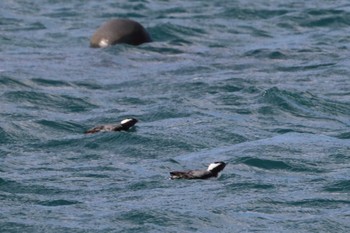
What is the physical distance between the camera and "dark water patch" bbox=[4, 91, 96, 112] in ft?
70.8

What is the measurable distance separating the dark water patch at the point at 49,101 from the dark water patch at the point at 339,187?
20.0 feet

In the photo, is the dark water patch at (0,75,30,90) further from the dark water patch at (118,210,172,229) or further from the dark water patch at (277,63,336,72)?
the dark water patch at (118,210,172,229)

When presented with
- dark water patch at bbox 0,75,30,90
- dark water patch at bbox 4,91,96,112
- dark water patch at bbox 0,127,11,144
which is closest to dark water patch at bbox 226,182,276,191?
dark water patch at bbox 0,127,11,144

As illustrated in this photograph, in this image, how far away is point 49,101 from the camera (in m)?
22.1

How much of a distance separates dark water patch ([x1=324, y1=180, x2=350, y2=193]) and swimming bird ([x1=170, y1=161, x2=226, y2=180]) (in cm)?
133

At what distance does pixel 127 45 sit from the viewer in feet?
86.8

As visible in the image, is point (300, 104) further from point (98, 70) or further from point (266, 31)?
point (266, 31)

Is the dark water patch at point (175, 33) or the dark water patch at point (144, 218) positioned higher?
the dark water patch at point (144, 218)

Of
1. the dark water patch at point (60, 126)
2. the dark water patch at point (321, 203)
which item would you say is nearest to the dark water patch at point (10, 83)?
the dark water patch at point (60, 126)

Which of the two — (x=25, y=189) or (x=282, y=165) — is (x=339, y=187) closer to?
(x=282, y=165)

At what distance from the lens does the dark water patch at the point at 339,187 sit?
16.0 metres

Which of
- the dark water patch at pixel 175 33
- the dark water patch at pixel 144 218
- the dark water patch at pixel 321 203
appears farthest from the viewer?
the dark water patch at pixel 175 33

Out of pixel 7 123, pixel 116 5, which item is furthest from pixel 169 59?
pixel 116 5

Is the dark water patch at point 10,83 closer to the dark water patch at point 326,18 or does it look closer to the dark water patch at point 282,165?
the dark water patch at point 282,165
